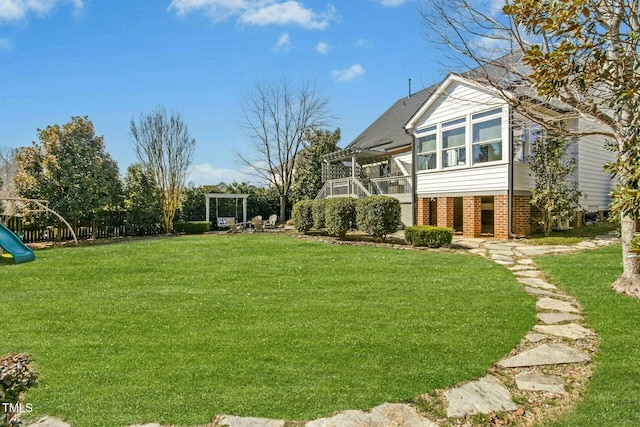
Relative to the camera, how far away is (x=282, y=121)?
25.4 metres

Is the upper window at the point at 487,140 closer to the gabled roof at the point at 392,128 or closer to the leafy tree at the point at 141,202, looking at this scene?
the gabled roof at the point at 392,128

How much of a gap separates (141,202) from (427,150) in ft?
45.5

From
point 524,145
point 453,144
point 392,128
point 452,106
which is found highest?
point 392,128

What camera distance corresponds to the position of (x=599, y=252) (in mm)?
8883

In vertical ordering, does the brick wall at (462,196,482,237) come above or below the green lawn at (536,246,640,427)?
above

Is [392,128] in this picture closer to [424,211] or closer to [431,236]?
[424,211]

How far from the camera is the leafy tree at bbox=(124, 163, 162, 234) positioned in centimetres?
1762

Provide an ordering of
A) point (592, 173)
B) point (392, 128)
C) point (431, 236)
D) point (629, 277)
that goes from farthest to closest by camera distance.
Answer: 1. point (392, 128)
2. point (592, 173)
3. point (431, 236)
4. point (629, 277)

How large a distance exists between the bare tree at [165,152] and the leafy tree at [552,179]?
16.7 metres

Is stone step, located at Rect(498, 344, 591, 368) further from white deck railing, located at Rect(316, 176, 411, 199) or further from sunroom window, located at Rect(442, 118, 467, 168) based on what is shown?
white deck railing, located at Rect(316, 176, 411, 199)

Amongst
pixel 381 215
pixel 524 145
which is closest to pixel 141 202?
pixel 381 215

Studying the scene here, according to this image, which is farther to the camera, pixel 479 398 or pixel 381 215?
pixel 381 215

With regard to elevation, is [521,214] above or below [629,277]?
above

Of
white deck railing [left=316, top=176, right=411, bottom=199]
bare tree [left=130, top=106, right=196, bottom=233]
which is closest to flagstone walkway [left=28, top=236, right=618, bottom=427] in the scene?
white deck railing [left=316, top=176, right=411, bottom=199]
